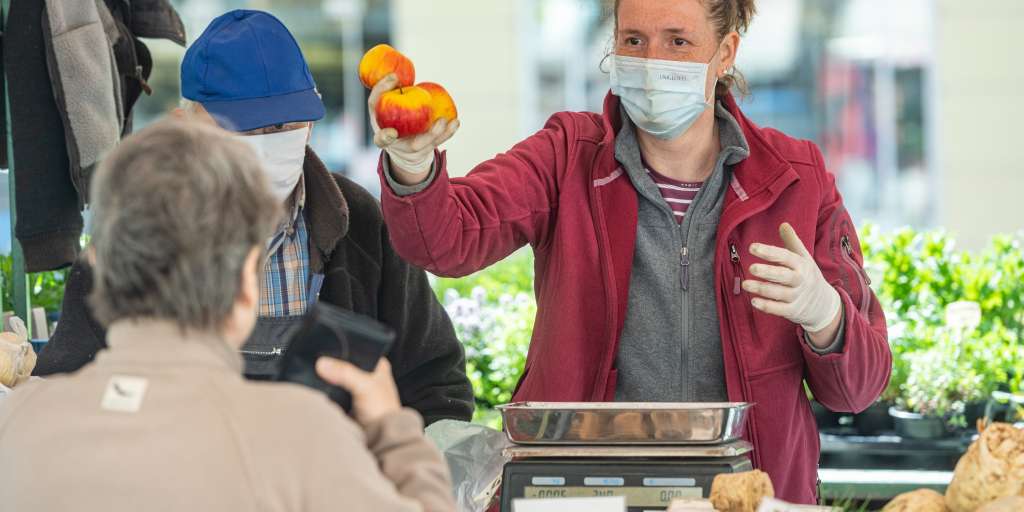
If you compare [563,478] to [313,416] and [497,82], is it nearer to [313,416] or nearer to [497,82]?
[313,416]

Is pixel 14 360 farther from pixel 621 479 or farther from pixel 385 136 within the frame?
pixel 621 479

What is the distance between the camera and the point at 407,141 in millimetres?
2160

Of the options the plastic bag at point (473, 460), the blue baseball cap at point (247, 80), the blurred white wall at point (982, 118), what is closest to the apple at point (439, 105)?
the blue baseball cap at point (247, 80)

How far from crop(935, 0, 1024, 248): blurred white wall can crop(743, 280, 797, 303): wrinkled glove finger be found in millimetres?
6830

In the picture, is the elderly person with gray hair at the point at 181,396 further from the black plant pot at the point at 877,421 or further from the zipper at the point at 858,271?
the black plant pot at the point at 877,421

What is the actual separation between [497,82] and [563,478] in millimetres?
6876

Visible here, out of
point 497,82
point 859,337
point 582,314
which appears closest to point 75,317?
point 582,314

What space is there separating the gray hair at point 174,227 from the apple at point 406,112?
0.68m

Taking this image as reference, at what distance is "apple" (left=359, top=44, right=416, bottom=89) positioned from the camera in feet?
7.52

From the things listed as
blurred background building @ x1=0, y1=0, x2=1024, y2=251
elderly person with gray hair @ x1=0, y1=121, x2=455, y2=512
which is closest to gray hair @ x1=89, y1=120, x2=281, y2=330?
elderly person with gray hair @ x1=0, y1=121, x2=455, y2=512

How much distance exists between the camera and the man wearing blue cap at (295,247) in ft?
7.99

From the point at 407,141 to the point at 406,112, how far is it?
0.21ft

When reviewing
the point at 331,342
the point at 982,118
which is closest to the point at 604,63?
the point at 331,342

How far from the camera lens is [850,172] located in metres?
9.12
